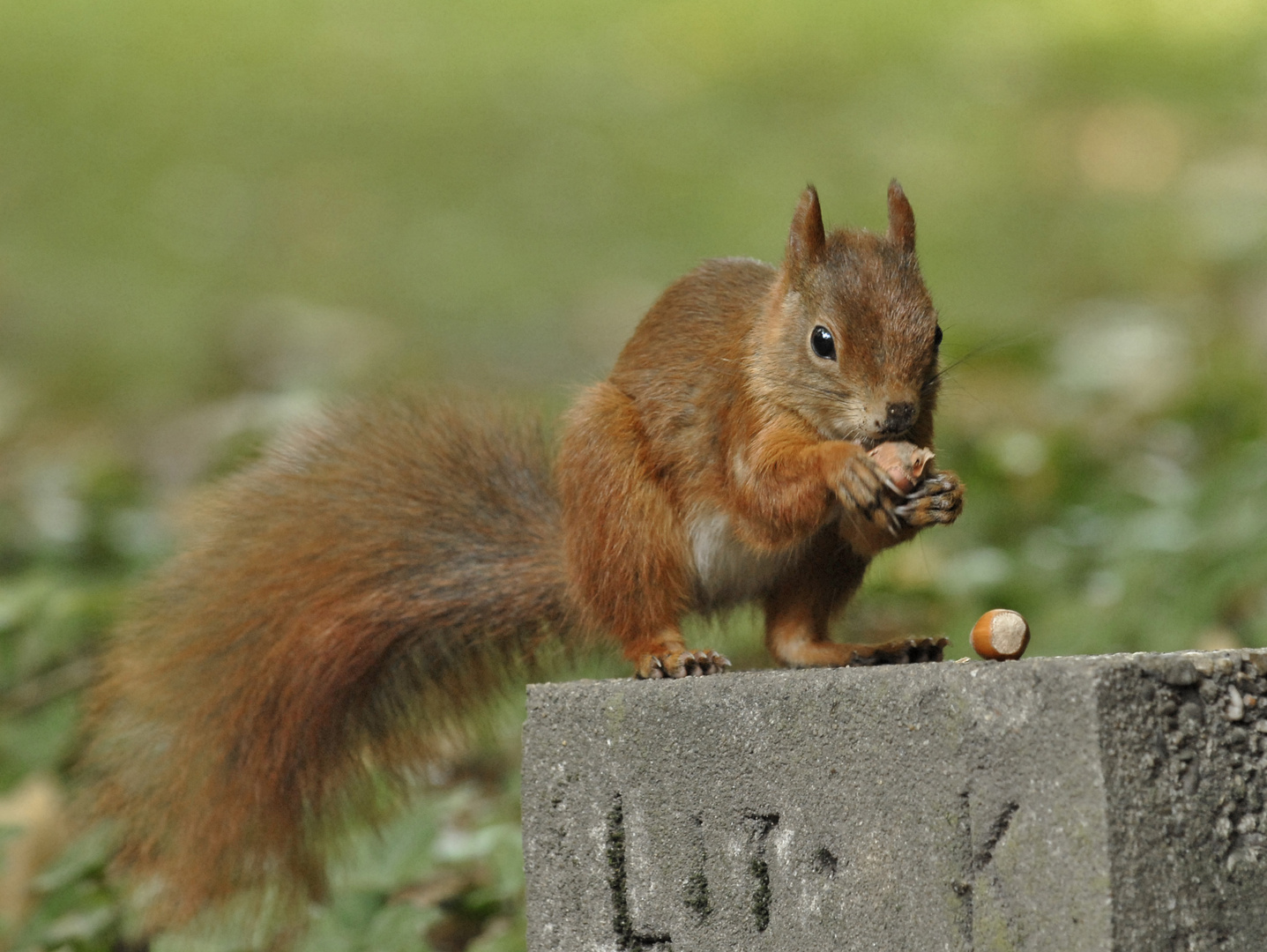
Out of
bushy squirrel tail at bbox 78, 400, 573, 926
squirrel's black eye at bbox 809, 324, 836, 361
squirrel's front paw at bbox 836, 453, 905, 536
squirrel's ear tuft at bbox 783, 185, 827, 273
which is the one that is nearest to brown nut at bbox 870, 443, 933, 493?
squirrel's front paw at bbox 836, 453, 905, 536

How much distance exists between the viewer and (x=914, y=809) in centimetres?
130

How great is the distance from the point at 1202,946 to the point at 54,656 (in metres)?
2.46

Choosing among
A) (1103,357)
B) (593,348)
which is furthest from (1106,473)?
(593,348)

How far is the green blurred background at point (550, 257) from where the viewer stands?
276 centimetres

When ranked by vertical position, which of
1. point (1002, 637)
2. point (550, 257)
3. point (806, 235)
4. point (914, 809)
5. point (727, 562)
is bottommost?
point (914, 809)

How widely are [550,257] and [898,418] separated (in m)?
5.41

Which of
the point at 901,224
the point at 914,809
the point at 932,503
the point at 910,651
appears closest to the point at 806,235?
the point at 901,224

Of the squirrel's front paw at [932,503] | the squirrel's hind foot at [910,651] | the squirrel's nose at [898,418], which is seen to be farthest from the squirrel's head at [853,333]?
the squirrel's hind foot at [910,651]

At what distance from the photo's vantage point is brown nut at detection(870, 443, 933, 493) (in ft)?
4.90

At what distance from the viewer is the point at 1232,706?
123cm

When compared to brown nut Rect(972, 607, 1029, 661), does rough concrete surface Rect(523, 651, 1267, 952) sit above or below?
below

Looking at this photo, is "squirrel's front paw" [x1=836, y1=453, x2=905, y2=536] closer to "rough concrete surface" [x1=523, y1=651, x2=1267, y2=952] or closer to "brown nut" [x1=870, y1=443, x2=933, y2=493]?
"brown nut" [x1=870, y1=443, x2=933, y2=493]

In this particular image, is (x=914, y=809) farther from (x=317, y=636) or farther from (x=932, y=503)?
(x=317, y=636)

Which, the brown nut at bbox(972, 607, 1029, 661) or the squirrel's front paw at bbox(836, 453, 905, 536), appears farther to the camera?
the squirrel's front paw at bbox(836, 453, 905, 536)
